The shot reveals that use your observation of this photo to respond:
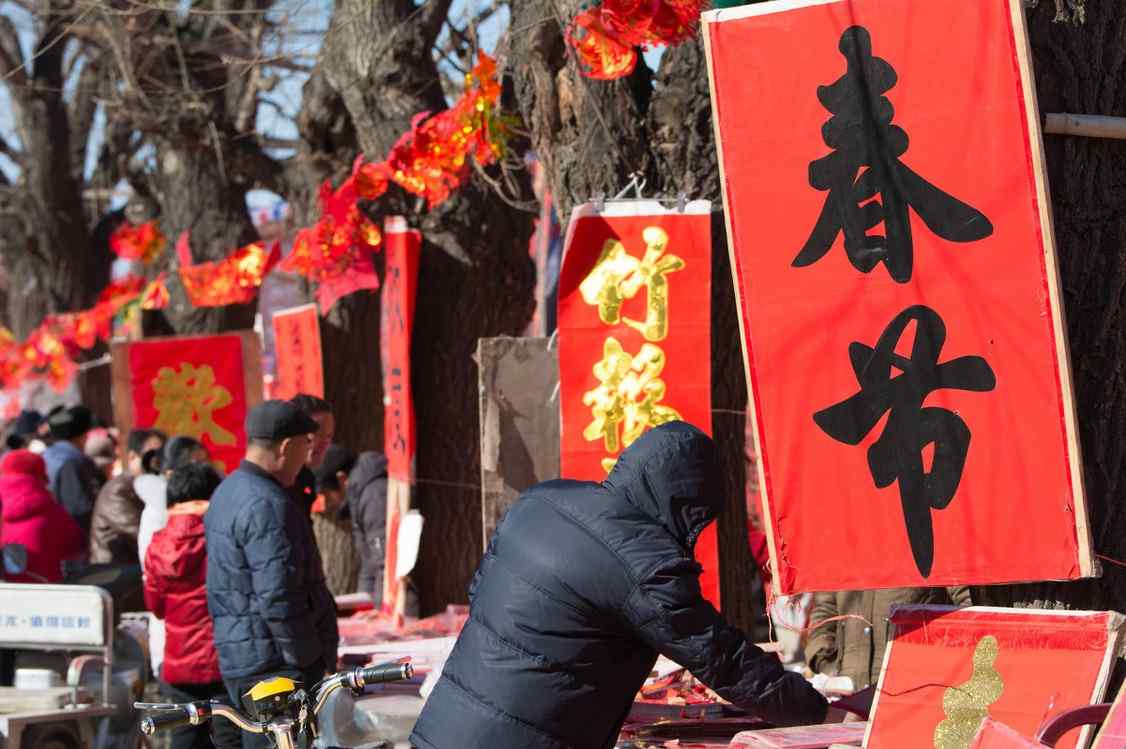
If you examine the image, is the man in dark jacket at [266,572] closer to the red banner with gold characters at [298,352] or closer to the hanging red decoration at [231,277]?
the red banner with gold characters at [298,352]

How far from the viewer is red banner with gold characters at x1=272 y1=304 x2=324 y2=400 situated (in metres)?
11.0

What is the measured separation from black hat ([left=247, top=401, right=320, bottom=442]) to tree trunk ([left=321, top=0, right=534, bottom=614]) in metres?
4.16

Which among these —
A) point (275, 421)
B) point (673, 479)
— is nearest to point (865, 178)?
point (673, 479)

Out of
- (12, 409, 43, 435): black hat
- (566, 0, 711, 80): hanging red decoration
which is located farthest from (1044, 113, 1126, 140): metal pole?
(12, 409, 43, 435): black hat

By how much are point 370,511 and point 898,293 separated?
21.0 feet

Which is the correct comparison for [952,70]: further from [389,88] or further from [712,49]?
[389,88]

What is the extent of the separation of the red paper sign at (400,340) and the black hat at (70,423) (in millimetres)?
2737

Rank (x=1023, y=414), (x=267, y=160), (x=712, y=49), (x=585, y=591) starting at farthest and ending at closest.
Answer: (x=267, y=160) < (x=712, y=49) < (x=1023, y=414) < (x=585, y=591)

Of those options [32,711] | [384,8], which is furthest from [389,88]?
[32,711]

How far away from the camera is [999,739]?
3385mm

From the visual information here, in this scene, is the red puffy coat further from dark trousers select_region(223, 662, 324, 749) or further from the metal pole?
the metal pole

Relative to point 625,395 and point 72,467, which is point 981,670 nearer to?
point 625,395

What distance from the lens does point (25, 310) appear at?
19.1 m

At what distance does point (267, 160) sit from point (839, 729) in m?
10.5
